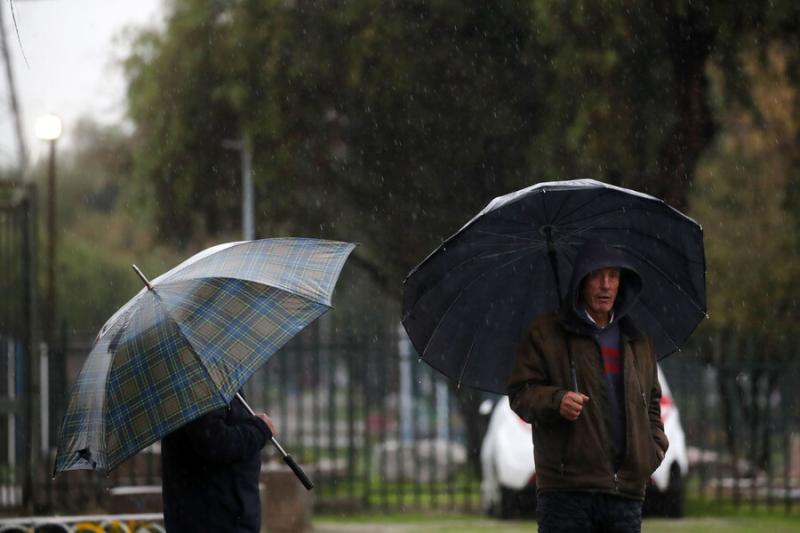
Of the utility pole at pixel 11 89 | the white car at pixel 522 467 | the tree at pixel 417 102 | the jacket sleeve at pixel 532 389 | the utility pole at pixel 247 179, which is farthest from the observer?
the utility pole at pixel 247 179

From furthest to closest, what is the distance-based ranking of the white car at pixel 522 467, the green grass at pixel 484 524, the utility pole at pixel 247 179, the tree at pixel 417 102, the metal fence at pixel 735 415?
1. the utility pole at pixel 247 179
2. the tree at pixel 417 102
3. the metal fence at pixel 735 415
4. the white car at pixel 522 467
5. the green grass at pixel 484 524

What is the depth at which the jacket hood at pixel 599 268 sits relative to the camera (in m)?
5.53

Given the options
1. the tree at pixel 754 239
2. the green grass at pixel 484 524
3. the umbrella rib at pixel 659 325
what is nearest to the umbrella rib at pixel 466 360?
the umbrella rib at pixel 659 325

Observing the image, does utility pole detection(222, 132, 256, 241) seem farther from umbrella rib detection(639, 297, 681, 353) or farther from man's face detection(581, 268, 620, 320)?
man's face detection(581, 268, 620, 320)

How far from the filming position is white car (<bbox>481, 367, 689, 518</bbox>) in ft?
42.0

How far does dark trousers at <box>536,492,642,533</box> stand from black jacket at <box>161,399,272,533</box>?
1.09 m

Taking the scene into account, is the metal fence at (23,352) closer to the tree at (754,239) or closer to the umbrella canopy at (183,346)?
the umbrella canopy at (183,346)

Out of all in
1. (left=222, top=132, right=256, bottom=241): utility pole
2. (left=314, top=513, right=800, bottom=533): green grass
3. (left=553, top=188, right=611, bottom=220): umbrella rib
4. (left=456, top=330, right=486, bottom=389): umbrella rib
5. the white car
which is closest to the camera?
(left=553, top=188, right=611, bottom=220): umbrella rib

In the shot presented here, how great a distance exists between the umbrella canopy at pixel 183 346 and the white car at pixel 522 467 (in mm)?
7108

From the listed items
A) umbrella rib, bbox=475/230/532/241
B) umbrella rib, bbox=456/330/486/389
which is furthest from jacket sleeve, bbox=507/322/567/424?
umbrella rib, bbox=475/230/532/241

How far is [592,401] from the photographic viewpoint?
545 centimetres

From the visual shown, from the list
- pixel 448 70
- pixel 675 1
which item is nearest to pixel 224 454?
pixel 675 1

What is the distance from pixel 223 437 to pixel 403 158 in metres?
14.1

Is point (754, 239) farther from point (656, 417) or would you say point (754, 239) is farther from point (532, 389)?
point (532, 389)
